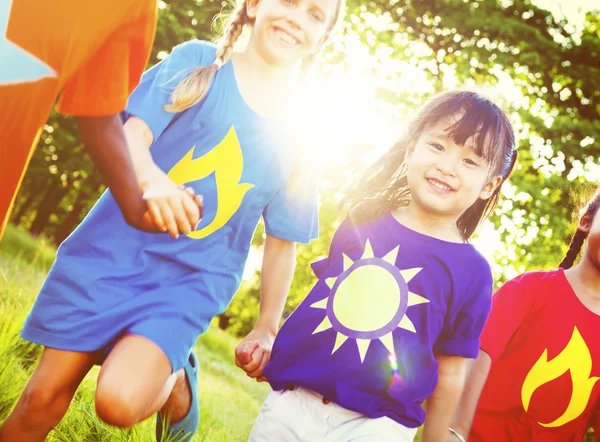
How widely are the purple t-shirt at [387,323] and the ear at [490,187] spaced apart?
22 cm

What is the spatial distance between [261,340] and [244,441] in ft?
6.61

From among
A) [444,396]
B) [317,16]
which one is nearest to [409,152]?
[317,16]

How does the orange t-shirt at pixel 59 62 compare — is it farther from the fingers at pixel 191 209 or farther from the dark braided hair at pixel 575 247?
the dark braided hair at pixel 575 247

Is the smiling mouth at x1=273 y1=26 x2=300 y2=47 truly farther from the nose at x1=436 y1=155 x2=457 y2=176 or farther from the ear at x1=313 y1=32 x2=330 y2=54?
the nose at x1=436 y1=155 x2=457 y2=176

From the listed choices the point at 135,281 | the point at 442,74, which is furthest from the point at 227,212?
the point at 442,74

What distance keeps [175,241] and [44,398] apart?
21.2 inches

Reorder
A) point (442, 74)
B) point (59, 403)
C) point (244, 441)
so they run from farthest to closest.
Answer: point (442, 74)
point (244, 441)
point (59, 403)

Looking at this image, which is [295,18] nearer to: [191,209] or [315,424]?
[191,209]

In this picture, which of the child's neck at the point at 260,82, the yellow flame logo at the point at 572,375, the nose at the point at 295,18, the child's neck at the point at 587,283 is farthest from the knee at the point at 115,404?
the child's neck at the point at 587,283

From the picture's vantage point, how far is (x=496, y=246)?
729 centimetres

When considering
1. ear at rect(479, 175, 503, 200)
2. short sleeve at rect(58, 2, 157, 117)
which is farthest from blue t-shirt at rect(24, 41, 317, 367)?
ear at rect(479, 175, 503, 200)

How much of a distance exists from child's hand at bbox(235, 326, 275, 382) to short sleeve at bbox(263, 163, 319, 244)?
328 millimetres

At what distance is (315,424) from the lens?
1943 mm

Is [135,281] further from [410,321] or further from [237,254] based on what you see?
[410,321]
